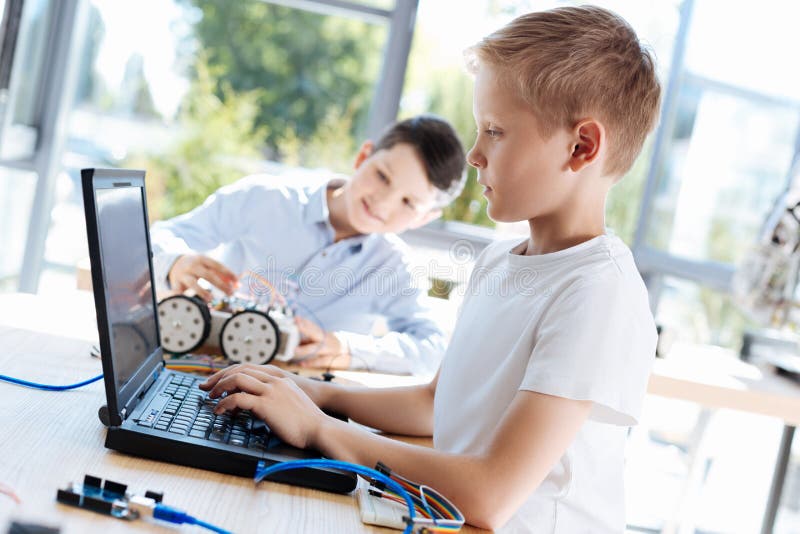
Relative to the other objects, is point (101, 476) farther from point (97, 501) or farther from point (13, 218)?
point (13, 218)

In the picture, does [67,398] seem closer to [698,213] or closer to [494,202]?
→ [494,202]

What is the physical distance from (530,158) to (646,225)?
2647 millimetres

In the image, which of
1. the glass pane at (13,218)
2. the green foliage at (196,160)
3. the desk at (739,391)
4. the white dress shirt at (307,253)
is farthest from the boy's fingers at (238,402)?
the green foliage at (196,160)

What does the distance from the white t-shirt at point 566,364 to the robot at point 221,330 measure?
0.36 meters

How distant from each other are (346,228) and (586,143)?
1.24m

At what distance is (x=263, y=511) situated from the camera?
2.48 ft

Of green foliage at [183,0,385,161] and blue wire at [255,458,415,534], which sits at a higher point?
green foliage at [183,0,385,161]

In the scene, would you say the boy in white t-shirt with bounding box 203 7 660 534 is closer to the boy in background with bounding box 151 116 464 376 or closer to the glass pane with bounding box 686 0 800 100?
the boy in background with bounding box 151 116 464 376

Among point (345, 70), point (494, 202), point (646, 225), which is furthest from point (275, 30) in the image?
point (494, 202)

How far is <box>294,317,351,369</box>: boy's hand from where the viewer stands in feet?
4.85

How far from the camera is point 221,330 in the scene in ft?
4.54

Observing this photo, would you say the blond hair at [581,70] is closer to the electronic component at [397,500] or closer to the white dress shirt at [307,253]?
the electronic component at [397,500]

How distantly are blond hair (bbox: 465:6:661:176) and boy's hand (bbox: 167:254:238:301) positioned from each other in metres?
0.75

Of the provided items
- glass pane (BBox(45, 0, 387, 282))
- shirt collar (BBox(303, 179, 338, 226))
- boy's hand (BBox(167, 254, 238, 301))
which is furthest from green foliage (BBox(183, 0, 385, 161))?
boy's hand (BBox(167, 254, 238, 301))
